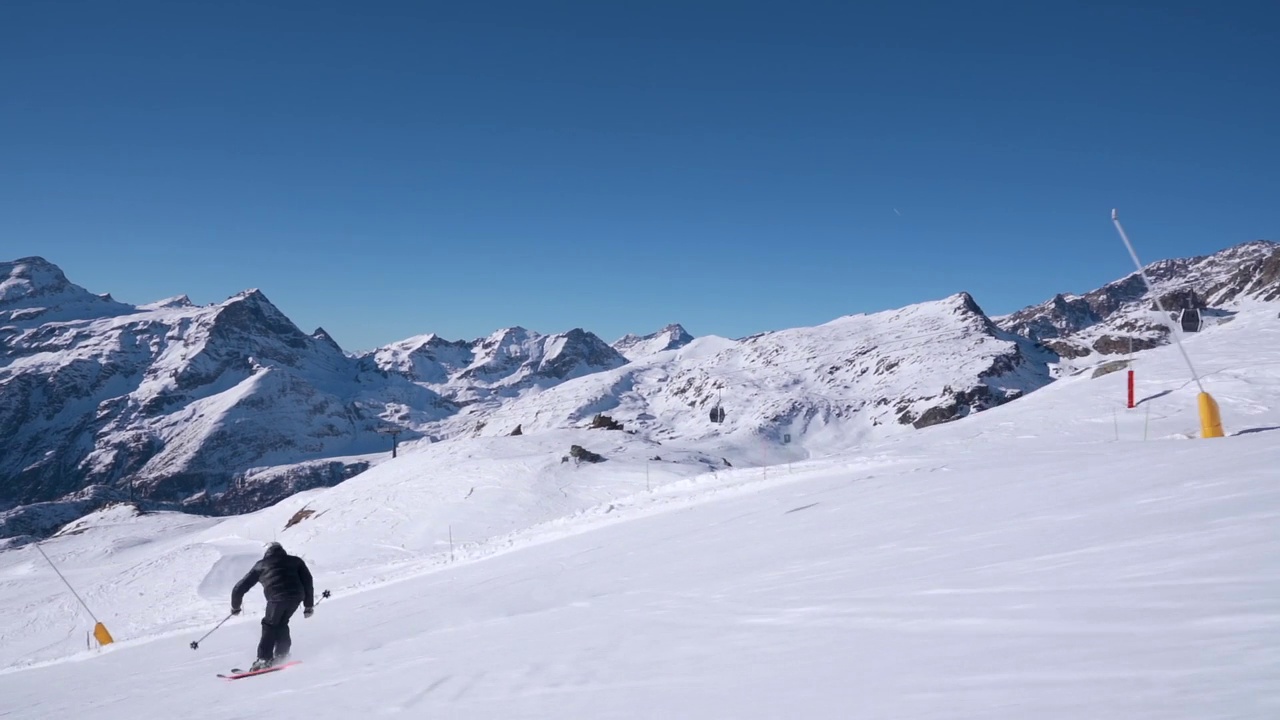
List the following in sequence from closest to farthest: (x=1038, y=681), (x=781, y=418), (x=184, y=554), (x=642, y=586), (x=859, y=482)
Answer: (x=1038, y=681), (x=642, y=586), (x=859, y=482), (x=184, y=554), (x=781, y=418)

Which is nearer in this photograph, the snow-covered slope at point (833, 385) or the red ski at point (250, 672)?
the red ski at point (250, 672)

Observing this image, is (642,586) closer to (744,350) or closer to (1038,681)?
(1038,681)

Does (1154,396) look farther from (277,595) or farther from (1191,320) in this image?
(277,595)

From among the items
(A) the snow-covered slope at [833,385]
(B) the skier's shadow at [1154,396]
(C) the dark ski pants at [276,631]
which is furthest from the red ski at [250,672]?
(A) the snow-covered slope at [833,385]

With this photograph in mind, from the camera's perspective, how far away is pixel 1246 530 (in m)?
5.57

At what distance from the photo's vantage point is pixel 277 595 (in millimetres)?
9953

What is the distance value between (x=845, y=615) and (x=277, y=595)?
806cm

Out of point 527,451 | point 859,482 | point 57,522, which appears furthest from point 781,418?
point 57,522

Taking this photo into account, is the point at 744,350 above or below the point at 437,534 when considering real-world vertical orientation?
above

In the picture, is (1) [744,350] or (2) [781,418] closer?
(2) [781,418]

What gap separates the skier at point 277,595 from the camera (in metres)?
9.61

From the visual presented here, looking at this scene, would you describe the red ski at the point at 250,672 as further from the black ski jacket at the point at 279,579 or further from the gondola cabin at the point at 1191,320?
the gondola cabin at the point at 1191,320

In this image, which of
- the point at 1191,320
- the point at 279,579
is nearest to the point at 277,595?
the point at 279,579

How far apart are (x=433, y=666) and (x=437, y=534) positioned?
1266 inches
